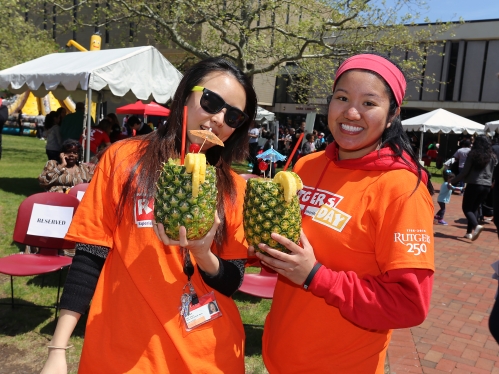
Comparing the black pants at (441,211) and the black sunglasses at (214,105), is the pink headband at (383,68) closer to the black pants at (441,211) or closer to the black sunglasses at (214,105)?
the black sunglasses at (214,105)

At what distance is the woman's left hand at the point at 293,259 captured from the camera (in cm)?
170

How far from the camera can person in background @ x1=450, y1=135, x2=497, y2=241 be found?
9891mm

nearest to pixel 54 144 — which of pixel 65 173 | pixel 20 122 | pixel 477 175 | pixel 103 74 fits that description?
pixel 103 74

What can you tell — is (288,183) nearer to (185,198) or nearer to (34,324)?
(185,198)

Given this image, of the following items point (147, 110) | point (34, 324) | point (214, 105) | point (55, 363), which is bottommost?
point (34, 324)

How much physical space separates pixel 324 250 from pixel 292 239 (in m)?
0.23

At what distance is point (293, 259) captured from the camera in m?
1.71

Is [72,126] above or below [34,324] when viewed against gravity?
above

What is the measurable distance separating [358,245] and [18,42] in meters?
Answer: 33.6

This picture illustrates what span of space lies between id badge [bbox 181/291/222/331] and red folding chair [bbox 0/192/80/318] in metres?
3.31

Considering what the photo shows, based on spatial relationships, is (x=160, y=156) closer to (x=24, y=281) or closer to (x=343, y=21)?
(x=24, y=281)

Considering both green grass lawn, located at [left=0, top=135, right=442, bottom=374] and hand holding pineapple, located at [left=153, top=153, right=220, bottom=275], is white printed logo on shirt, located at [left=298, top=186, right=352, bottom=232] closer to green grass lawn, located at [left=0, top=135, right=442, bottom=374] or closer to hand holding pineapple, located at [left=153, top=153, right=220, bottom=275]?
hand holding pineapple, located at [left=153, top=153, right=220, bottom=275]

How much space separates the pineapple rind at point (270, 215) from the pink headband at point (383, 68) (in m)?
0.61

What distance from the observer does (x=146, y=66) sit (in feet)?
35.8
